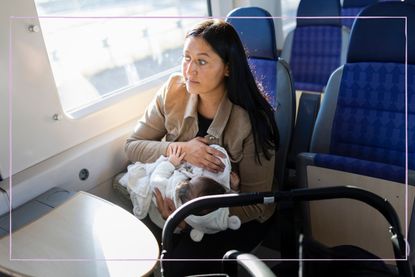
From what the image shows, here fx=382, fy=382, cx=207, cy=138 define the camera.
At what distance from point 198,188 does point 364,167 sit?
1.76 ft

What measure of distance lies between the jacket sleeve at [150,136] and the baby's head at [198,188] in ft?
0.77

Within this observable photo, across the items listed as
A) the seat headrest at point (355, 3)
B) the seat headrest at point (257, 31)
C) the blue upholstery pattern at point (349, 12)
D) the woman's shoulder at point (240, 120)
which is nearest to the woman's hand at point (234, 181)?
the woman's shoulder at point (240, 120)

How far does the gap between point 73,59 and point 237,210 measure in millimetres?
812

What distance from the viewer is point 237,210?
117 centimetres

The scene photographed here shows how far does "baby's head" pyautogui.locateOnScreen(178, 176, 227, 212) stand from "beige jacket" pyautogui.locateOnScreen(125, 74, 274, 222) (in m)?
0.15

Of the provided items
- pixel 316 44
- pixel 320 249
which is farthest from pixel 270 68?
pixel 316 44

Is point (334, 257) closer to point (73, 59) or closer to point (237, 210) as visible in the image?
point (237, 210)

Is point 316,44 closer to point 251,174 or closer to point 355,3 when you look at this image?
point 355,3

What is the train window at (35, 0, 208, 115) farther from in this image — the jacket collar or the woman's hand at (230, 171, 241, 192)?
the woman's hand at (230, 171, 241, 192)

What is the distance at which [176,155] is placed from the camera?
120 cm

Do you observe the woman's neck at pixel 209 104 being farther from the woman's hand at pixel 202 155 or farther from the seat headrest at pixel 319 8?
the seat headrest at pixel 319 8

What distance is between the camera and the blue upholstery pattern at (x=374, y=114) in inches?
51.0

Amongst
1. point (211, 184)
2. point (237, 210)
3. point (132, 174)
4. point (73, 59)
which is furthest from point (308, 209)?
point (73, 59)

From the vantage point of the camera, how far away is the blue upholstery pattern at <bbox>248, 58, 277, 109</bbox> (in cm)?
152
